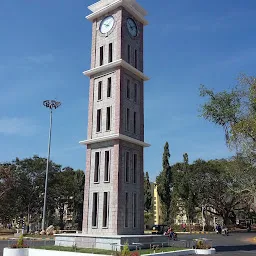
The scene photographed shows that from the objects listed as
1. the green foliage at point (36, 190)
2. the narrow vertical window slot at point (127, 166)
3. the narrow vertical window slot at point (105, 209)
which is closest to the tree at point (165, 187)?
the green foliage at point (36, 190)

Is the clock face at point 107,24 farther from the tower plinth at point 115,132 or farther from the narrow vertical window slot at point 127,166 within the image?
the narrow vertical window slot at point 127,166

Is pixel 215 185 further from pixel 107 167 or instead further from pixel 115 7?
pixel 115 7

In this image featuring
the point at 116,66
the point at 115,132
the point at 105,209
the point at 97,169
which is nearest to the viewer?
the point at 105,209

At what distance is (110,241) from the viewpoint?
24.5m

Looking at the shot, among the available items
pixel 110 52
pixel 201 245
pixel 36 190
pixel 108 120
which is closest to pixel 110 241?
pixel 201 245

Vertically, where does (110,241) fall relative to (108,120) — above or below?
below

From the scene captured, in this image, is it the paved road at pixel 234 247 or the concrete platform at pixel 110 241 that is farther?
the paved road at pixel 234 247

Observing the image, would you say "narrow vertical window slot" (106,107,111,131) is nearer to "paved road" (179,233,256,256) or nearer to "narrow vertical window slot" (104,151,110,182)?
"narrow vertical window slot" (104,151,110,182)

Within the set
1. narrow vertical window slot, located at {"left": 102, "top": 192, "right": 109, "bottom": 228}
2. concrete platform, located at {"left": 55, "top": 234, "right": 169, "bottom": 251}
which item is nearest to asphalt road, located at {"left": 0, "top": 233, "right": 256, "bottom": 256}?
concrete platform, located at {"left": 55, "top": 234, "right": 169, "bottom": 251}

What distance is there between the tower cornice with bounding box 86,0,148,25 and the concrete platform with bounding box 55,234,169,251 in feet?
66.1

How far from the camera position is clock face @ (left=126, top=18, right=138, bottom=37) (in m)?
32.5

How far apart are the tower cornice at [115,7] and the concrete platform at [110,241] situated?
20.2 metres

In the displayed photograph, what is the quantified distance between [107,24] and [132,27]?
2.43m

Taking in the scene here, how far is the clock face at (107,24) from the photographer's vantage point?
32.1m
